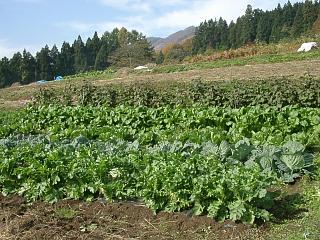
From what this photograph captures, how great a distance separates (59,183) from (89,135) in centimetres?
360

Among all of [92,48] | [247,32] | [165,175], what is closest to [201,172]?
[165,175]

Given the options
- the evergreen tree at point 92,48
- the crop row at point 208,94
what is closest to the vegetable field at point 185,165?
the crop row at point 208,94

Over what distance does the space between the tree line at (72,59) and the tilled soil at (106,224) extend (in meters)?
54.2

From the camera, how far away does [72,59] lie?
79562mm

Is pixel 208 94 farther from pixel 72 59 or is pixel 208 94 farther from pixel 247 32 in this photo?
pixel 72 59

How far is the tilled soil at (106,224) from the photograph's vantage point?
4.93 metres

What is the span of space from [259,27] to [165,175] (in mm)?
73314

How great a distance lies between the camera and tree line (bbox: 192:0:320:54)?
6706 centimetres

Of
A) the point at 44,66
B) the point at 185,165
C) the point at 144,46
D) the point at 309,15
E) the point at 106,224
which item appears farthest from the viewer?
the point at 44,66

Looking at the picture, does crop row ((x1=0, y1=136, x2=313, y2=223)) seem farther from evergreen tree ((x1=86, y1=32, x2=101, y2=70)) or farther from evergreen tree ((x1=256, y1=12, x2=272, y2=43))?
evergreen tree ((x1=86, y1=32, x2=101, y2=70))

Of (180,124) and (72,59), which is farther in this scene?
(72,59)

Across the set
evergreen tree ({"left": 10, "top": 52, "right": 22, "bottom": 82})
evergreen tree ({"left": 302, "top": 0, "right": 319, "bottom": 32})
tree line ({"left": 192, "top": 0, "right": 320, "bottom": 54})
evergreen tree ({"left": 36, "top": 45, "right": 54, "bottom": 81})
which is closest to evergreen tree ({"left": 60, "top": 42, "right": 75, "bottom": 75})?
evergreen tree ({"left": 36, "top": 45, "right": 54, "bottom": 81})

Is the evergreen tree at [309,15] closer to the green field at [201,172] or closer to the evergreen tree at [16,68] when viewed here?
the evergreen tree at [16,68]

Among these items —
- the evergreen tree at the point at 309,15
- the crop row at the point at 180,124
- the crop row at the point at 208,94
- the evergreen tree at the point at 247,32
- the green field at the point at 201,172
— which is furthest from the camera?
the evergreen tree at the point at 247,32
